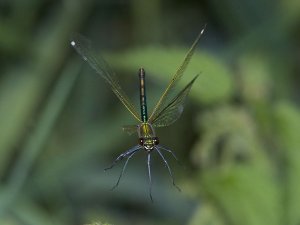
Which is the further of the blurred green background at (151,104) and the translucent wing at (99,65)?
the blurred green background at (151,104)

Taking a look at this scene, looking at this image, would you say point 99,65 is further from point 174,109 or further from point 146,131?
point 146,131

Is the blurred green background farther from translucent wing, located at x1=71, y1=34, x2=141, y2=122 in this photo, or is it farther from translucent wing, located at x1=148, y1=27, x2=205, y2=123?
translucent wing, located at x1=148, y1=27, x2=205, y2=123

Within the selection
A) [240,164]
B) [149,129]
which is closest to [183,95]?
[149,129]

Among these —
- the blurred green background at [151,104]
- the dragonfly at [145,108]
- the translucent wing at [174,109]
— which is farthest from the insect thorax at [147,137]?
the blurred green background at [151,104]

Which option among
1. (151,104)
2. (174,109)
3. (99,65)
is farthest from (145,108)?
(151,104)

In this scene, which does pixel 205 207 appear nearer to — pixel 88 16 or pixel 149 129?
pixel 149 129

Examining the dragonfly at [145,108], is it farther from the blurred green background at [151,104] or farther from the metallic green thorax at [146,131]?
the blurred green background at [151,104]
